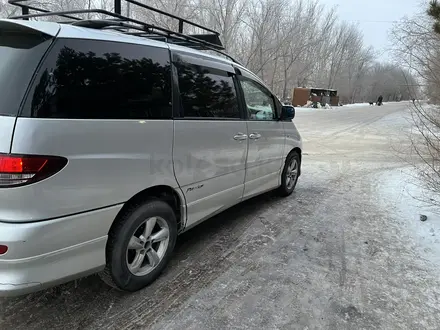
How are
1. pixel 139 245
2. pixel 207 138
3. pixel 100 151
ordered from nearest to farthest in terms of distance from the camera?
pixel 100 151
pixel 139 245
pixel 207 138

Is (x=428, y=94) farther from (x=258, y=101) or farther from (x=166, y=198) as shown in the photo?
(x=166, y=198)

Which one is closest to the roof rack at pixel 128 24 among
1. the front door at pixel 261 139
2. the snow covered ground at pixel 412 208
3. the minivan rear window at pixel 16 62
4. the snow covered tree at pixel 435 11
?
the minivan rear window at pixel 16 62

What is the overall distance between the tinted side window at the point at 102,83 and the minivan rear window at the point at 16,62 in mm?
66

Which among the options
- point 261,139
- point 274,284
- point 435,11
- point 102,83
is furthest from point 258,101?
point 102,83

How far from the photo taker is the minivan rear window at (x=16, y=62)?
1.91 m

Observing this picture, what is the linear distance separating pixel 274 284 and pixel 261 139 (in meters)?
1.85

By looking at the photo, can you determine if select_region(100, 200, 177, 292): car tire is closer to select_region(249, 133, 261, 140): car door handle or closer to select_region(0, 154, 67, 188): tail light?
select_region(0, 154, 67, 188): tail light

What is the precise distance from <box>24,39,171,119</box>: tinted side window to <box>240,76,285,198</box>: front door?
4.85 ft

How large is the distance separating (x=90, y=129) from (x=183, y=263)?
165 centimetres

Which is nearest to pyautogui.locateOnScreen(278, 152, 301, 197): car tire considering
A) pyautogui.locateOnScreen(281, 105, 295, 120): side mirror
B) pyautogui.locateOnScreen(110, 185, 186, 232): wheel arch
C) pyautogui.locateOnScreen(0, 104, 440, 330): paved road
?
pyautogui.locateOnScreen(0, 104, 440, 330): paved road

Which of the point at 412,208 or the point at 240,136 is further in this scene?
the point at 412,208

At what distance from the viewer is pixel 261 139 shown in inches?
164

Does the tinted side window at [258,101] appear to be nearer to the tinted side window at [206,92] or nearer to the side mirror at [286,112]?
the side mirror at [286,112]

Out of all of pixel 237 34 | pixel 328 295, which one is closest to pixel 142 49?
pixel 328 295
